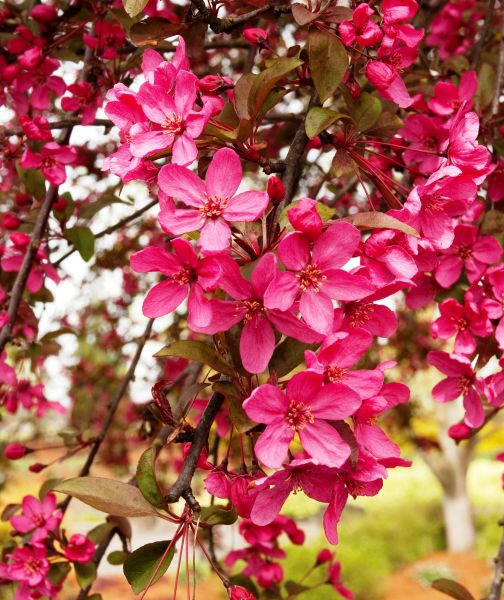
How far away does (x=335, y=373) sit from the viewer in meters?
0.83

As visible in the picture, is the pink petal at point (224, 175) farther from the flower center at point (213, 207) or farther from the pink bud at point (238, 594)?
the pink bud at point (238, 594)

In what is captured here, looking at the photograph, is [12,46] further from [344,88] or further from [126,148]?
[344,88]

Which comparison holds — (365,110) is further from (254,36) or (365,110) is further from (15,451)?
(15,451)

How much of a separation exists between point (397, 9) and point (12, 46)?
99 cm

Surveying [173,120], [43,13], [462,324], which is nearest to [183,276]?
[173,120]

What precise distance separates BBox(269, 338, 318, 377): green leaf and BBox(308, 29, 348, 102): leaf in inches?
15.3

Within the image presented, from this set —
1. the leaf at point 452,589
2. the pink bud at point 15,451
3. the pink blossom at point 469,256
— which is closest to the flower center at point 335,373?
the pink blossom at point 469,256

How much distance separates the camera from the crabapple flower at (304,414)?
30.8 inches

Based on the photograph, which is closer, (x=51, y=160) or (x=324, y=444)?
(x=324, y=444)

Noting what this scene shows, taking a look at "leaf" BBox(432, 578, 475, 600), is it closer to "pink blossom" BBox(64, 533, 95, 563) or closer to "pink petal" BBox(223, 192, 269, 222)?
"pink blossom" BBox(64, 533, 95, 563)

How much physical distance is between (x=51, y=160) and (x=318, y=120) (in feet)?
2.62

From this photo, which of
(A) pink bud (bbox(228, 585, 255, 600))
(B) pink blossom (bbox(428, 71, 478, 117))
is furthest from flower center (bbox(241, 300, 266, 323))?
(B) pink blossom (bbox(428, 71, 478, 117))

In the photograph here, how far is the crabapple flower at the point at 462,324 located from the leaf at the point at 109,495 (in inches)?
26.9

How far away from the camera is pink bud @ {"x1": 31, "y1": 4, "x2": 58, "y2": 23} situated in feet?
5.32
